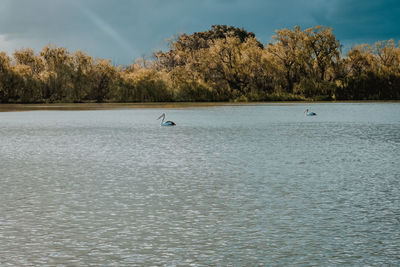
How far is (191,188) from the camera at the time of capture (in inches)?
401

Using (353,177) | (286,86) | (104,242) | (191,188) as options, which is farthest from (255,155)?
(286,86)

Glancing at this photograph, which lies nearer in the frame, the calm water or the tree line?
the calm water

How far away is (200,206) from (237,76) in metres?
66.6

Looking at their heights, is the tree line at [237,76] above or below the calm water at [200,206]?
above

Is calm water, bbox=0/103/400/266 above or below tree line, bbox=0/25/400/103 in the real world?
below

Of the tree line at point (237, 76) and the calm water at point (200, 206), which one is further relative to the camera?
the tree line at point (237, 76)

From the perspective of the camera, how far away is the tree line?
235ft

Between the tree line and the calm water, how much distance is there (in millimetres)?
56018

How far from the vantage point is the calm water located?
622 cm

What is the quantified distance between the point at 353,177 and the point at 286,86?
64.6 m

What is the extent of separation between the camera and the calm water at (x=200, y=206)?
6223 mm

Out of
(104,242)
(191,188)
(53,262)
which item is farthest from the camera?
(191,188)

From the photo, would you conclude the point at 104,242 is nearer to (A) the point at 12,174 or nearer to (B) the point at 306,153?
(A) the point at 12,174

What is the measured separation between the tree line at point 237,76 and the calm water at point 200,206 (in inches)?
2205
